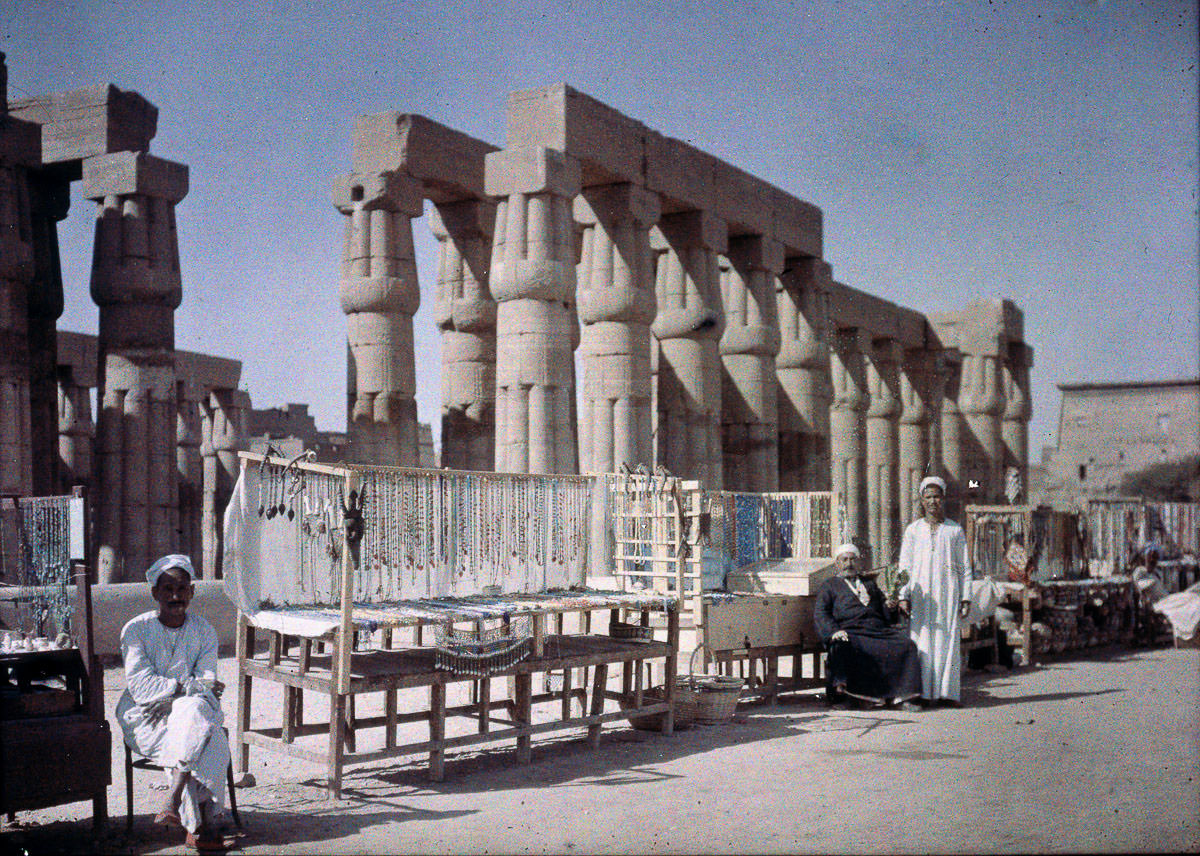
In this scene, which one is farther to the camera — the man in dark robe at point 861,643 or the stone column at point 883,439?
the stone column at point 883,439

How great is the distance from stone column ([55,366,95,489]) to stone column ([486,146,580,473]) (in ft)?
46.0

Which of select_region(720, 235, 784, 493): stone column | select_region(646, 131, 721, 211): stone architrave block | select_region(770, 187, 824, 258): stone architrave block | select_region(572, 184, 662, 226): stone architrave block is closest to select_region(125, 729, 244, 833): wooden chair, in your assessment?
select_region(572, 184, 662, 226): stone architrave block

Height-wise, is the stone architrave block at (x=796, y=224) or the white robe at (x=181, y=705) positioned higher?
the stone architrave block at (x=796, y=224)

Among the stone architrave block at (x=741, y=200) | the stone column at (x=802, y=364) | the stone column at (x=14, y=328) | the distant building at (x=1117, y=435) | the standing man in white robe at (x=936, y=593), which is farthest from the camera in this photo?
the distant building at (x=1117, y=435)

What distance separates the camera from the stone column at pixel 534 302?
50.7 ft

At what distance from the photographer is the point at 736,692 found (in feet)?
31.4

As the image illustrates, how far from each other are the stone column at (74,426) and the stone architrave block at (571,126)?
14261 millimetres

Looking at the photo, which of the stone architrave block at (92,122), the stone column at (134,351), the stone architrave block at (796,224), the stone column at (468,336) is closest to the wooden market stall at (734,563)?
the stone column at (468,336)

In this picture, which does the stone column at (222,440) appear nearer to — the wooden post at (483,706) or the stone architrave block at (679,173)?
the stone architrave block at (679,173)

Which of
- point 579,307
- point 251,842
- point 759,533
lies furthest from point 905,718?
point 579,307

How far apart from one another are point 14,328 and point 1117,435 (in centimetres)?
3522

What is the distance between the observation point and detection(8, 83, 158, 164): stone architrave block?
18.2 meters

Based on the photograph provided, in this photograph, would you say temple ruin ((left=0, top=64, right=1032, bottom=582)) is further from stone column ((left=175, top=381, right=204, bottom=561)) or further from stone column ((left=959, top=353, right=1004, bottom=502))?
stone column ((left=959, top=353, right=1004, bottom=502))

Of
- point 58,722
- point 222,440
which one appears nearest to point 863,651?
point 58,722
